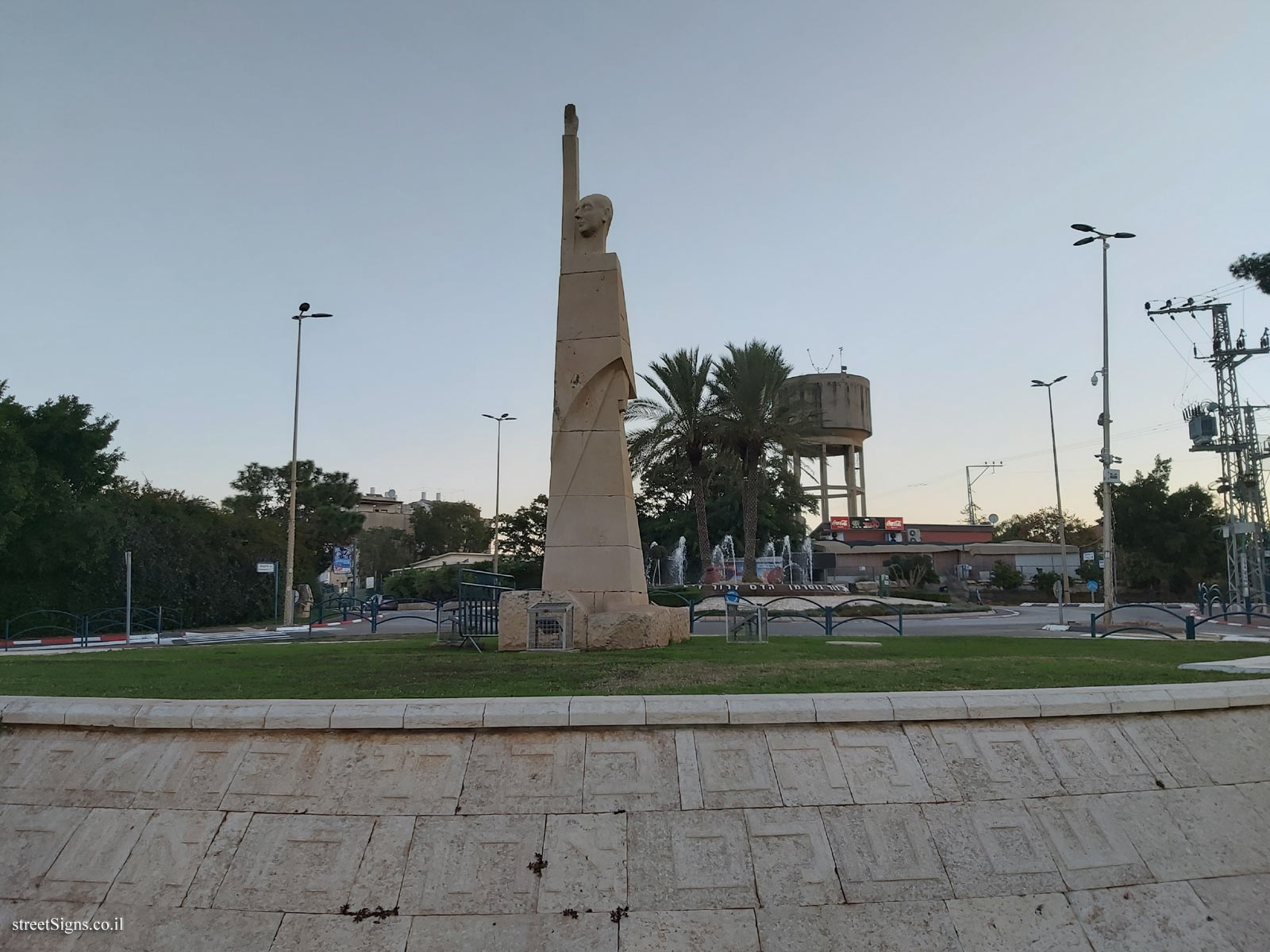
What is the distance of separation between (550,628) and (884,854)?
7.05 meters

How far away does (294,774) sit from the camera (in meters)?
5.84

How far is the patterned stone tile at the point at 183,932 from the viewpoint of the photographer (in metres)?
4.99

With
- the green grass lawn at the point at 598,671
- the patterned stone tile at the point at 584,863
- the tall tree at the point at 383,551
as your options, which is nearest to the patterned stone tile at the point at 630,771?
the patterned stone tile at the point at 584,863

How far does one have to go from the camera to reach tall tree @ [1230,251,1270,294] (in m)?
26.8

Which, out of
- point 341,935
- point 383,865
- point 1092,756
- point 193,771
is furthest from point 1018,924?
point 193,771

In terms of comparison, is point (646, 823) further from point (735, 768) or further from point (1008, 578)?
point (1008, 578)

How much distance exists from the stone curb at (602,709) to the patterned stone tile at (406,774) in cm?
9

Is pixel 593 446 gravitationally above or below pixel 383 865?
above

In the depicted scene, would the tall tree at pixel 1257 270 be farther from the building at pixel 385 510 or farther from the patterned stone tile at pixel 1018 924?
the building at pixel 385 510

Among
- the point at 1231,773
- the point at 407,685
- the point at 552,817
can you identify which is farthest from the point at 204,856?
the point at 1231,773

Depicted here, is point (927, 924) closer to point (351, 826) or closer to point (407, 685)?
point (351, 826)

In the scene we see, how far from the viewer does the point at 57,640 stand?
22281mm

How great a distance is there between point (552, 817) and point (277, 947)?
63.0 inches

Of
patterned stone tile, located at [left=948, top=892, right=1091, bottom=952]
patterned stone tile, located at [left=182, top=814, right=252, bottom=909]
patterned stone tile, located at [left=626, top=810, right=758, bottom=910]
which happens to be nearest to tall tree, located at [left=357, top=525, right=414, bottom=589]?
patterned stone tile, located at [left=182, top=814, right=252, bottom=909]
